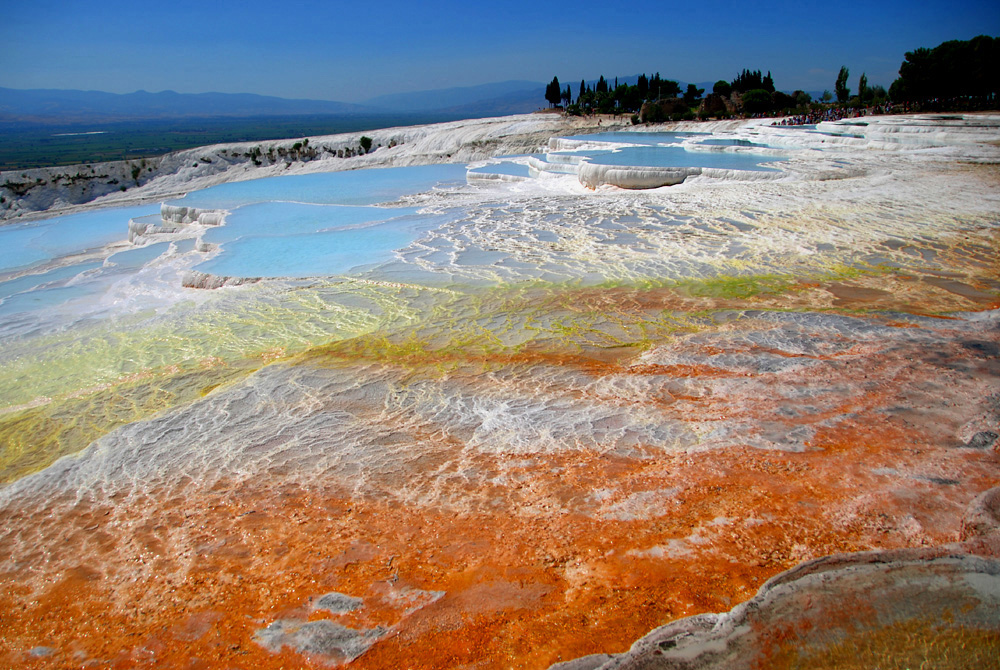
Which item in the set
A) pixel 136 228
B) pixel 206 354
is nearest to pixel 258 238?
pixel 136 228

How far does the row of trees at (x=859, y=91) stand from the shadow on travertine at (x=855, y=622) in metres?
28.8

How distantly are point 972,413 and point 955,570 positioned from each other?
5.25 ft

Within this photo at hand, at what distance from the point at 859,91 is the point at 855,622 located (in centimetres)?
3635

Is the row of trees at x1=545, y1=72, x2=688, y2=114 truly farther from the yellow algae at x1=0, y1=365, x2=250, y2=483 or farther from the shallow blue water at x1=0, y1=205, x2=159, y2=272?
the yellow algae at x1=0, y1=365, x2=250, y2=483

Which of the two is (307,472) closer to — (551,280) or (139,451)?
(139,451)

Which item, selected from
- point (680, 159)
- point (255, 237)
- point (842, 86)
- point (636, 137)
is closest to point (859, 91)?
point (842, 86)

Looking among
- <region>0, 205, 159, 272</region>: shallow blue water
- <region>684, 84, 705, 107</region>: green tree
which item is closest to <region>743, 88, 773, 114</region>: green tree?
<region>684, 84, 705, 107</region>: green tree

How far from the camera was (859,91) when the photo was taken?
30.3 m

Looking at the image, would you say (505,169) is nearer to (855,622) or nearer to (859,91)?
(855,622)

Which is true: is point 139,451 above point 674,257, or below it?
below

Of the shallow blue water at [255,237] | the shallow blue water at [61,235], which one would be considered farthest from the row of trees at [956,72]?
the shallow blue water at [61,235]

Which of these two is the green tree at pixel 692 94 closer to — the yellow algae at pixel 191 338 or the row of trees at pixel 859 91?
the row of trees at pixel 859 91

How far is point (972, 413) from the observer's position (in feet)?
9.89

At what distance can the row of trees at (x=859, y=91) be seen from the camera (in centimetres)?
2322
